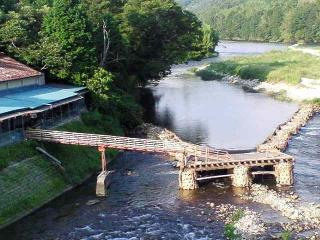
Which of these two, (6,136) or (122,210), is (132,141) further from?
(6,136)

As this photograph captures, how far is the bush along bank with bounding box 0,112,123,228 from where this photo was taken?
39.4 metres

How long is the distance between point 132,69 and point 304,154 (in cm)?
3295

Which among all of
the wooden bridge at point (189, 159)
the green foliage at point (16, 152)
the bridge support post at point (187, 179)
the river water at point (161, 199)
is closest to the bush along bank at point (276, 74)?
the river water at point (161, 199)

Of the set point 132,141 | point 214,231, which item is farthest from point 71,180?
point 214,231

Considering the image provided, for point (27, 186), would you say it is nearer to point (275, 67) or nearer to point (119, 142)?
point (119, 142)

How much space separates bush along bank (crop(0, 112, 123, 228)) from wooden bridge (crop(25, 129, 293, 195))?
2260 mm

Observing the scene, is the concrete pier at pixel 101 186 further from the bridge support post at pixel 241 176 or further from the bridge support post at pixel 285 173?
the bridge support post at pixel 285 173

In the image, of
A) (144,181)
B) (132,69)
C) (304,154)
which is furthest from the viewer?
(132,69)

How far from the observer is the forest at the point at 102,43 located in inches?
2282

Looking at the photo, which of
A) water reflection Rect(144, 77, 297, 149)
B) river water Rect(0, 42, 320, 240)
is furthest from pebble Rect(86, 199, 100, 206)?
water reflection Rect(144, 77, 297, 149)

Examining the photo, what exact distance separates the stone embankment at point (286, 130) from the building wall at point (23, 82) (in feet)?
78.3

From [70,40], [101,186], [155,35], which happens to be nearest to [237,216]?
[101,186]

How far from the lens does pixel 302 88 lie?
97.1m

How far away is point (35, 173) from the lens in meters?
43.4
